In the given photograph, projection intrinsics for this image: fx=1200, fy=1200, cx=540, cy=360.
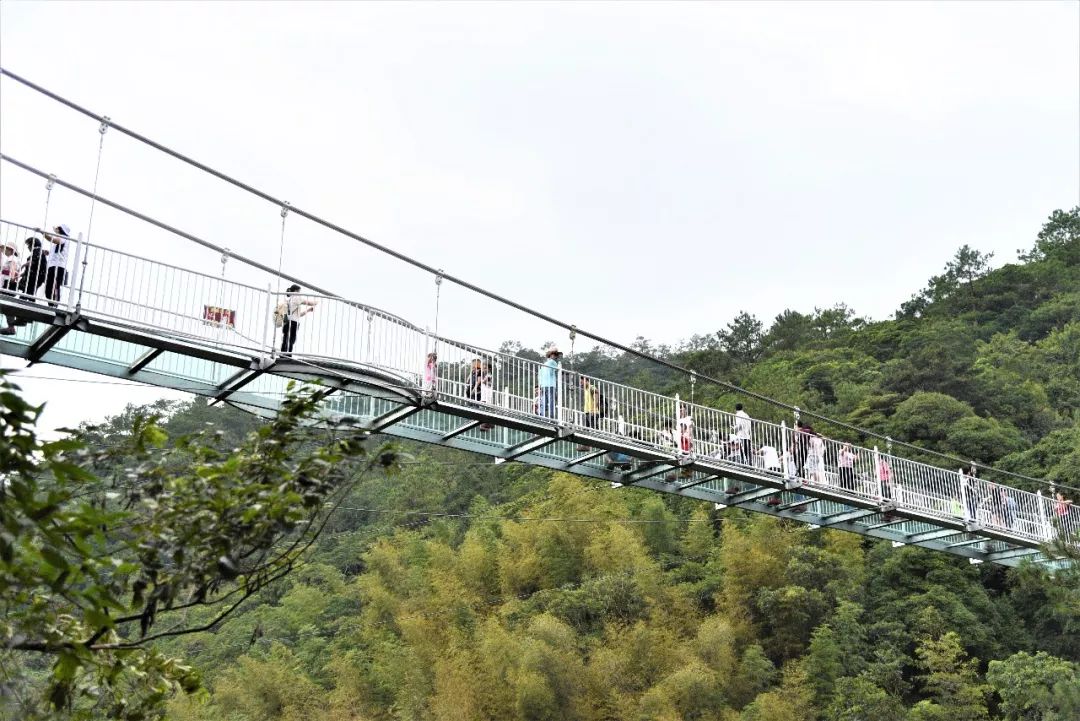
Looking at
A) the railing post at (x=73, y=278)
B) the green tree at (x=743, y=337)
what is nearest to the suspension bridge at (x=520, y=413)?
the railing post at (x=73, y=278)

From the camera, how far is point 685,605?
2406 cm

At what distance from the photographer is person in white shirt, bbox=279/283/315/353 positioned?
8.92 m

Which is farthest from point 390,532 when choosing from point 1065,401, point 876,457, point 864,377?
point 876,457

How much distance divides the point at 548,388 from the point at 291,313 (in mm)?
2647

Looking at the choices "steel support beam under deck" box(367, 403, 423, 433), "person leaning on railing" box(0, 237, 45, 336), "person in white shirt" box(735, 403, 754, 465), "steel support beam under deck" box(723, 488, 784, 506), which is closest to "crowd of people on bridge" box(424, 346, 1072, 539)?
"person in white shirt" box(735, 403, 754, 465)

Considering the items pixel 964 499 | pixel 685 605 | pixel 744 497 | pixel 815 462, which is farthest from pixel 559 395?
pixel 685 605

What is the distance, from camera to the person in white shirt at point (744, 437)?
12.4 meters

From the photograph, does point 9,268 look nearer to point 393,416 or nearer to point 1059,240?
point 393,416

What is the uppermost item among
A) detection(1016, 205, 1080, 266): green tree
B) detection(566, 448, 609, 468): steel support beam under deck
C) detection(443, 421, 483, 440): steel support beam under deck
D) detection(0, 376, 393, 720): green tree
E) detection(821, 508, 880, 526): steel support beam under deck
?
detection(1016, 205, 1080, 266): green tree

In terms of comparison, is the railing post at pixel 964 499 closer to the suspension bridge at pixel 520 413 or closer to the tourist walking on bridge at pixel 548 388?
the suspension bridge at pixel 520 413

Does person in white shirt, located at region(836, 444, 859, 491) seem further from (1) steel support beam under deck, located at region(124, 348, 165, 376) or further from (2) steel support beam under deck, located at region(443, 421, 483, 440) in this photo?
(1) steel support beam under deck, located at region(124, 348, 165, 376)

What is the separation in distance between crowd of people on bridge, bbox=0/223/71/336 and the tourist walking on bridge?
426 cm

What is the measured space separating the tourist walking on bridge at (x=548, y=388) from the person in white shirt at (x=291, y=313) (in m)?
2.41

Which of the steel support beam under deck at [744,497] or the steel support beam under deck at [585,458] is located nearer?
the steel support beam under deck at [585,458]
